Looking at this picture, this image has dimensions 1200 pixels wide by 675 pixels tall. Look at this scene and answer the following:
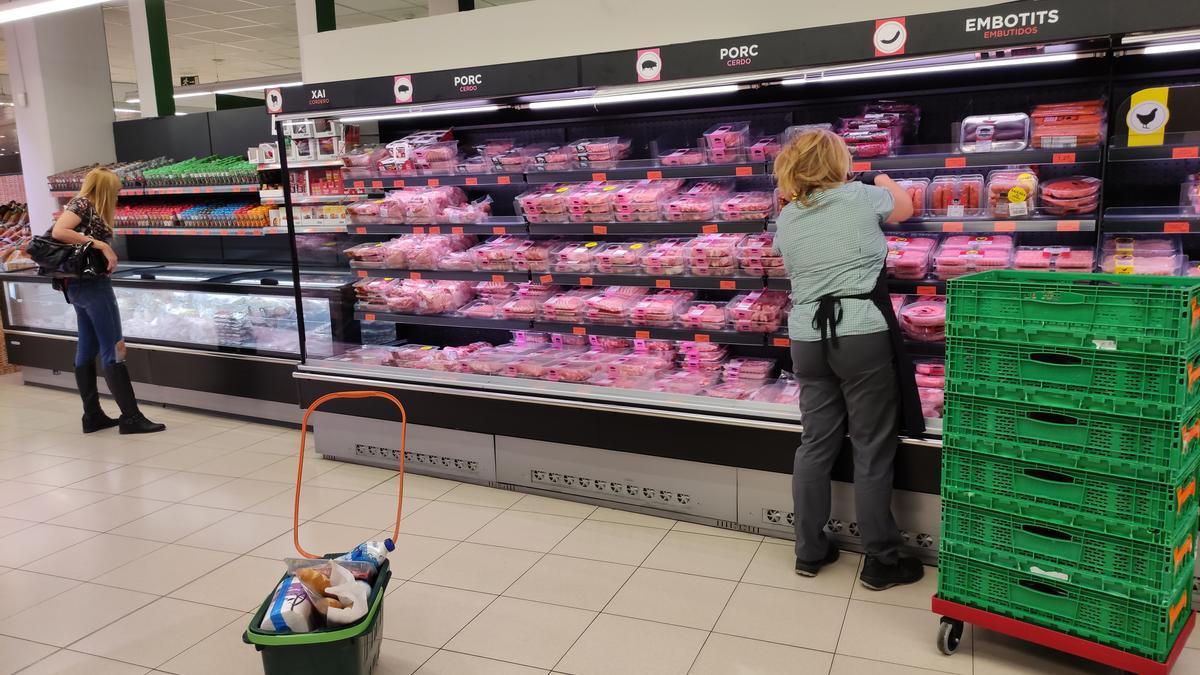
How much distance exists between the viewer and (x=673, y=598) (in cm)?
331

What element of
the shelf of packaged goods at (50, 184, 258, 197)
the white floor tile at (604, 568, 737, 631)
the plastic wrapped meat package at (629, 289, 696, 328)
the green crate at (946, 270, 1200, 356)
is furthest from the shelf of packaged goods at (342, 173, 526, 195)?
the green crate at (946, 270, 1200, 356)

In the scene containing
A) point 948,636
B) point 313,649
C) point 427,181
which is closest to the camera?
point 313,649

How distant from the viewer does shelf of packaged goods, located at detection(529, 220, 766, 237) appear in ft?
13.1

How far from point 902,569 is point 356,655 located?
2.10 m

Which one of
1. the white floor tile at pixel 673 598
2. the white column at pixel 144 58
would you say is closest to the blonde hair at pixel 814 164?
the white floor tile at pixel 673 598

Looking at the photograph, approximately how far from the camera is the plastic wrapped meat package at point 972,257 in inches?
141

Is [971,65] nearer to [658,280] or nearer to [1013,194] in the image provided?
[1013,194]

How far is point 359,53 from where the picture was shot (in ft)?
16.1

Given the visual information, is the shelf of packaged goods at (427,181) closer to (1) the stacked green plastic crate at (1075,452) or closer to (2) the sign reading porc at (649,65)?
(2) the sign reading porc at (649,65)

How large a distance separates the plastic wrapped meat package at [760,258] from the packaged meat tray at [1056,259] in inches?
39.9

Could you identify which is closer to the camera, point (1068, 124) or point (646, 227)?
point (1068, 124)

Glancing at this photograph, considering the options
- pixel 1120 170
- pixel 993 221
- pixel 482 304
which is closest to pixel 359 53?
pixel 482 304

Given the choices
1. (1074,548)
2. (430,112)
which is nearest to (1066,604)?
(1074,548)

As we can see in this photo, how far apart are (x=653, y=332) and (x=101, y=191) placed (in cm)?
423
